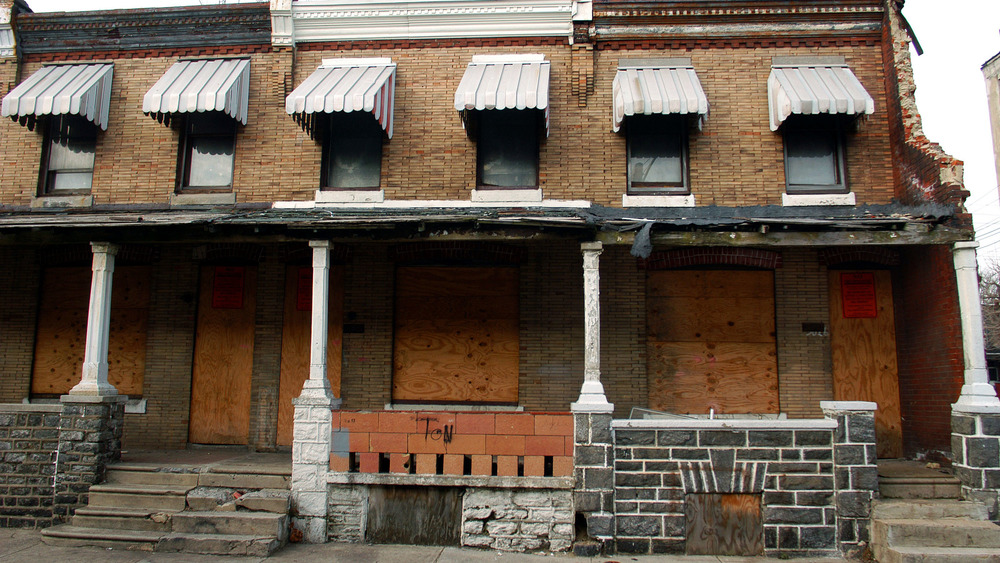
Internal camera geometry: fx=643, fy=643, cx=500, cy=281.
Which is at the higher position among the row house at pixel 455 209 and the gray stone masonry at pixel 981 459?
the row house at pixel 455 209

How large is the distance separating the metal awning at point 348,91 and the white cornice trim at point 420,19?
0.55 meters

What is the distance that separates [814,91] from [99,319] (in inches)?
406

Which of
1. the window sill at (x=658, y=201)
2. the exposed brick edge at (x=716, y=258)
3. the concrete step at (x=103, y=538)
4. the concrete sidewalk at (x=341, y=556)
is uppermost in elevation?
the window sill at (x=658, y=201)

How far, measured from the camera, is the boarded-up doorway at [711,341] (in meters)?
9.30

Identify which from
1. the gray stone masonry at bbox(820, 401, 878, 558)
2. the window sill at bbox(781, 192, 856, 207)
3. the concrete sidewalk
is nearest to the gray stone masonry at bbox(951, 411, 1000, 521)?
the gray stone masonry at bbox(820, 401, 878, 558)

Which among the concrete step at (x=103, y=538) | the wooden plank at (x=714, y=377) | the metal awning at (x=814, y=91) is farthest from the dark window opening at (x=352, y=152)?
the metal awning at (x=814, y=91)

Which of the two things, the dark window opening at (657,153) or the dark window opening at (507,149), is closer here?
the dark window opening at (657,153)

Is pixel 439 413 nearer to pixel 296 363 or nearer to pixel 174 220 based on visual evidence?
pixel 296 363

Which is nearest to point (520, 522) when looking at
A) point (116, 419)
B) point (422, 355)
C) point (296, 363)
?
point (422, 355)

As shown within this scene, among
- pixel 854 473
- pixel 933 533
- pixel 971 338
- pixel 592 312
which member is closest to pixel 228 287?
pixel 592 312

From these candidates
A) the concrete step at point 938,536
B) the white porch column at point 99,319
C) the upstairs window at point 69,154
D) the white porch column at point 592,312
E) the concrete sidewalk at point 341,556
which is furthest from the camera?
the upstairs window at point 69,154

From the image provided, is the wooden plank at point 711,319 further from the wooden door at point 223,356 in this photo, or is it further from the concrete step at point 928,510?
the wooden door at point 223,356

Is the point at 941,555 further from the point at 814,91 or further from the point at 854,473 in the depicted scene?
the point at 814,91

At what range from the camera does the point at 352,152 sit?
33.1 feet
